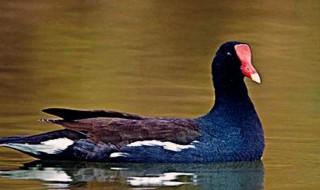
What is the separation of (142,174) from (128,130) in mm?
403

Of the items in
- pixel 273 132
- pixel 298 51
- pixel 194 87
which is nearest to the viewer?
pixel 273 132

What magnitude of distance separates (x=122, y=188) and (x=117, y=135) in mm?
840

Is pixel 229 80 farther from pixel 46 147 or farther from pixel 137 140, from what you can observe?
pixel 46 147

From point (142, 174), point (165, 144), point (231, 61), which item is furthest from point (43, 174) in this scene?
point (231, 61)

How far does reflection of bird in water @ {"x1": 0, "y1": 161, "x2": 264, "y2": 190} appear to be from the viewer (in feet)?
34.1

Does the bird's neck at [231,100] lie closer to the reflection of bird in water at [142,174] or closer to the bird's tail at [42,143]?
the reflection of bird in water at [142,174]

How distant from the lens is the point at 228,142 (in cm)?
1109

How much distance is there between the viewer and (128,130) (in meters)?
10.9

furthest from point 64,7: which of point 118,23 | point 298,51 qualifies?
point 298,51

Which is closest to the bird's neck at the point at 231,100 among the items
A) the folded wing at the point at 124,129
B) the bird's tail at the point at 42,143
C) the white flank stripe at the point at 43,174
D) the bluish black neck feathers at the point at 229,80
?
the bluish black neck feathers at the point at 229,80

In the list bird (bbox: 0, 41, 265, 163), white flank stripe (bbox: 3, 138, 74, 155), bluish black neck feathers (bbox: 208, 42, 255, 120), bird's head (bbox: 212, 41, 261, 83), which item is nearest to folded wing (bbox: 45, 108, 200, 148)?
bird (bbox: 0, 41, 265, 163)

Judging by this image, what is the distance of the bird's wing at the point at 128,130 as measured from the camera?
1089cm

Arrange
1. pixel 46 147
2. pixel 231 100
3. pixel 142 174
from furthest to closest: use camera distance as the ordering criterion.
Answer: pixel 231 100
pixel 46 147
pixel 142 174

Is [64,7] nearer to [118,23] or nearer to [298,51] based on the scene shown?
[118,23]
